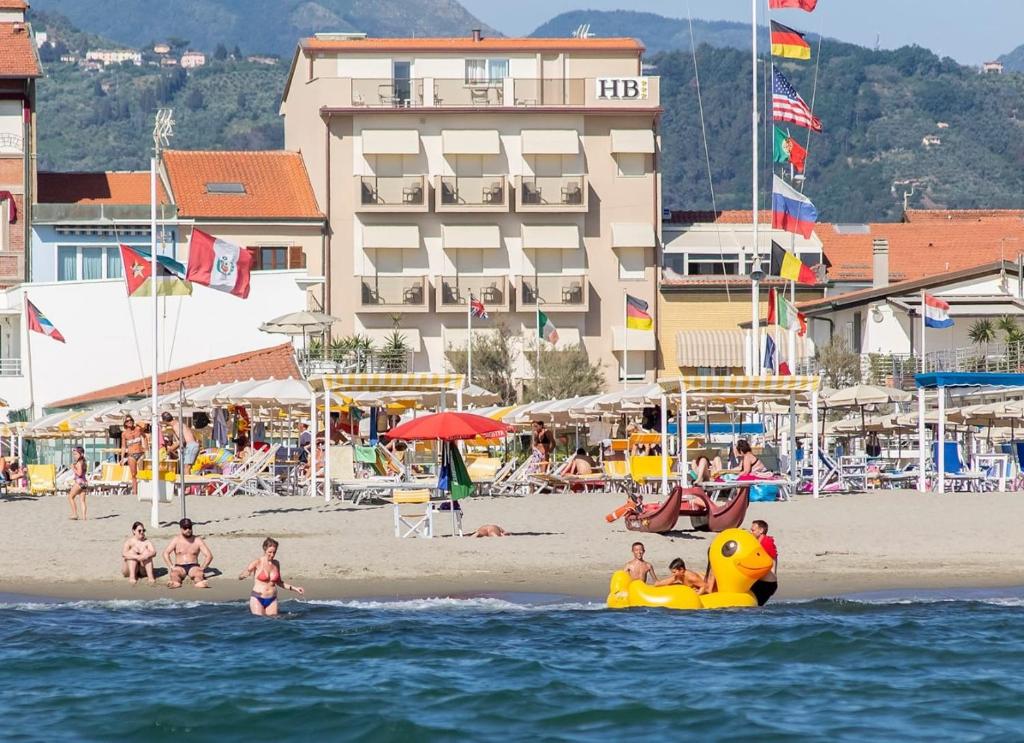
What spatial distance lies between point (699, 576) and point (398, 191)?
46.1 metres

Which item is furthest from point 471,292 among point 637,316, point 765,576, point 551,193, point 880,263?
point 765,576

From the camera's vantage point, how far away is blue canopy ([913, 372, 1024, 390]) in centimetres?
3281

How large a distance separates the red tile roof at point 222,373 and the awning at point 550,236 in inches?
582

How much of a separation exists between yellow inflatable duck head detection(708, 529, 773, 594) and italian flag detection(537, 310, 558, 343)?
34.9m

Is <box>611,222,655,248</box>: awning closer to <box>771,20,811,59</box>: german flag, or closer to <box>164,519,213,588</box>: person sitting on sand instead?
<box>771,20,811,59</box>: german flag

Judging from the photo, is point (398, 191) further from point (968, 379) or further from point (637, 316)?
point (968, 379)

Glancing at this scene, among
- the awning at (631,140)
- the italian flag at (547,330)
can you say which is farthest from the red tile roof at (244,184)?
the awning at (631,140)

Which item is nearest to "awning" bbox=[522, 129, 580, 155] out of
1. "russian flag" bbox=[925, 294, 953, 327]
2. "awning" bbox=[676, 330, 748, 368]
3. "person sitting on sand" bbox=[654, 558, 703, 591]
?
"awning" bbox=[676, 330, 748, 368]

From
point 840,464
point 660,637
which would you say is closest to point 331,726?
point 660,637

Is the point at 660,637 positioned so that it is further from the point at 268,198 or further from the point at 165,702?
the point at 268,198

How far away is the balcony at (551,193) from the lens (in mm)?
68000

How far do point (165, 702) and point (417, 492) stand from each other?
34.0 ft

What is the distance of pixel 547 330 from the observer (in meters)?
63.0

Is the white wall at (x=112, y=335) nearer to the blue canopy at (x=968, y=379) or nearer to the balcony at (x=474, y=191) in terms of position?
the balcony at (x=474, y=191)
